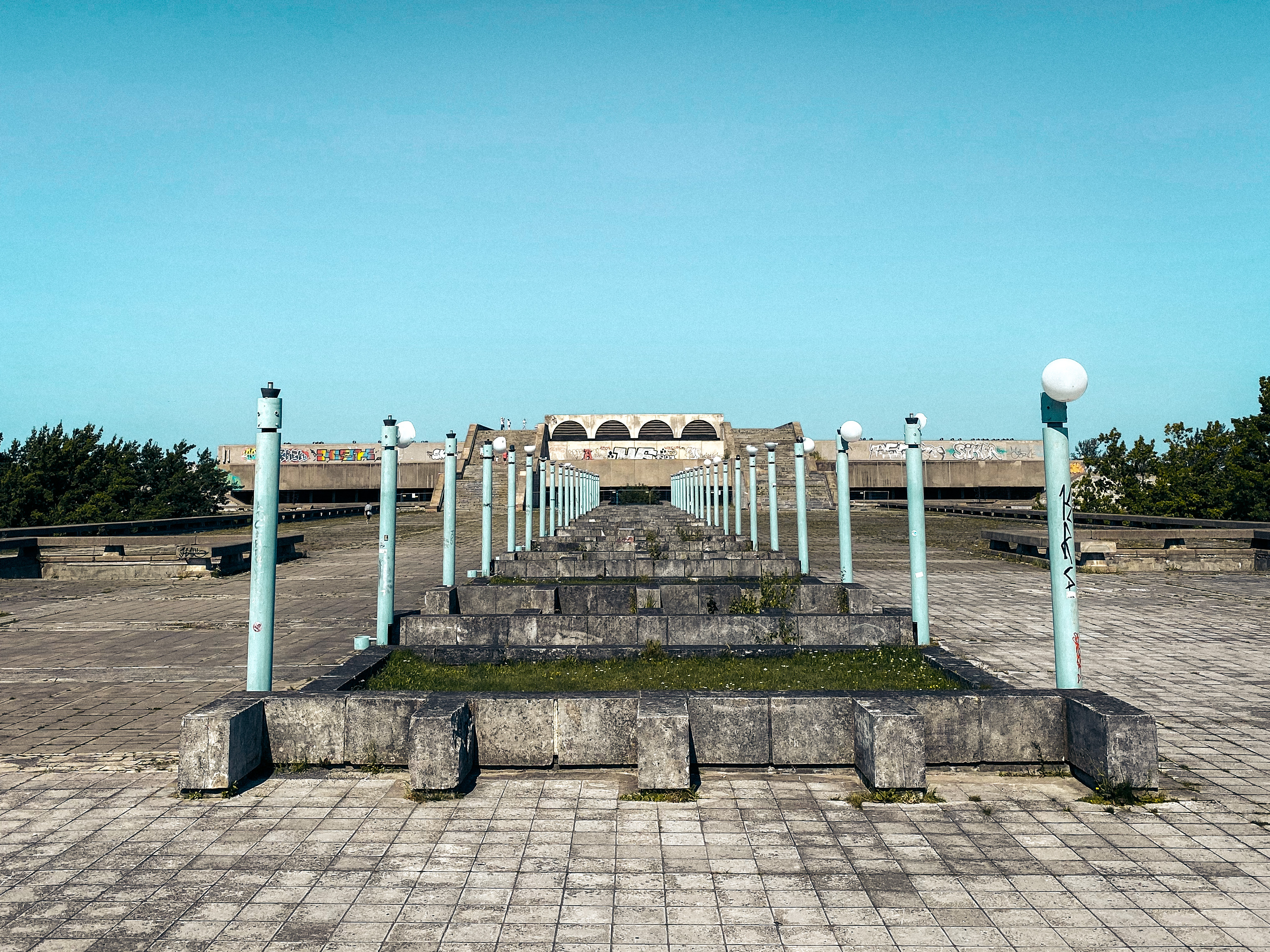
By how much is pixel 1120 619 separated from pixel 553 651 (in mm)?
8890

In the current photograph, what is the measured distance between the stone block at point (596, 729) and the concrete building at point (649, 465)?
45.7 meters

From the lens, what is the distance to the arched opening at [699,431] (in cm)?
7956

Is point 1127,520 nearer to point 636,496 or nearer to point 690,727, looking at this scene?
point 690,727

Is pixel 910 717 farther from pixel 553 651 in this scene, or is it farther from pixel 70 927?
pixel 70 927

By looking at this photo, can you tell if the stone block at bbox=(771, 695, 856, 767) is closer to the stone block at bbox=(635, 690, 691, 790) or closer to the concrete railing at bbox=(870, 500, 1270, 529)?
the stone block at bbox=(635, 690, 691, 790)

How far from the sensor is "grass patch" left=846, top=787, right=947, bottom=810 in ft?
16.9

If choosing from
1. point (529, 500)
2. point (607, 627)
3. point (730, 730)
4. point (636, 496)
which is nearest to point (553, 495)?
point (529, 500)

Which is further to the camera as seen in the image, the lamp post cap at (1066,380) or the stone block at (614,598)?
the stone block at (614,598)

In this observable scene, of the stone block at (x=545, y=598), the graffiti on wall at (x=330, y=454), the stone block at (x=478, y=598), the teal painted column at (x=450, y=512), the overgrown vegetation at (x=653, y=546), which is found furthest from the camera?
the graffiti on wall at (x=330, y=454)

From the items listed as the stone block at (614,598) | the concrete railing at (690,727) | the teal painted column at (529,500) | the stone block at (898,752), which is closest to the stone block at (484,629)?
the stone block at (614,598)

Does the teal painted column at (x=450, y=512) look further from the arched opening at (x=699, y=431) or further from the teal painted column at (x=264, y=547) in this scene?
the arched opening at (x=699, y=431)

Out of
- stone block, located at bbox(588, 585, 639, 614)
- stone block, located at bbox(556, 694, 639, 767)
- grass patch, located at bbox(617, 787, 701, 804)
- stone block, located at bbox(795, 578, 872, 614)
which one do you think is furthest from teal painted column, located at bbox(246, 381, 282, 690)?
stone block, located at bbox(795, 578, 872, 614)

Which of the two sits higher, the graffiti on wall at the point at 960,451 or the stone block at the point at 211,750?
the graffiti on wall at the point at 960,451

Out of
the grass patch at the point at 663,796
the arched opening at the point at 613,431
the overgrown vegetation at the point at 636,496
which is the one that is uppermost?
the arched opening at the point at 613,431
